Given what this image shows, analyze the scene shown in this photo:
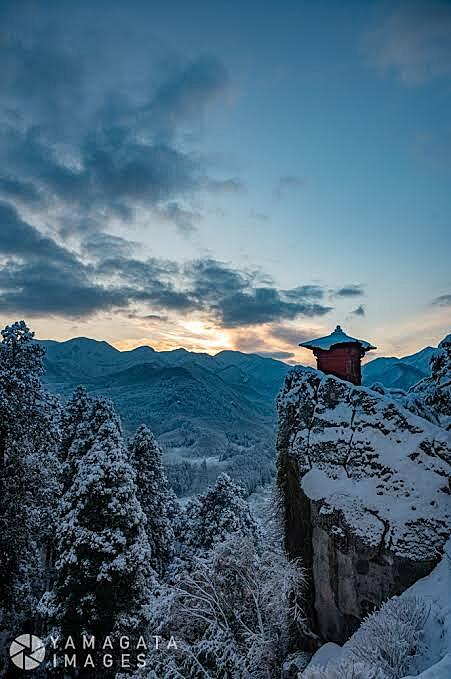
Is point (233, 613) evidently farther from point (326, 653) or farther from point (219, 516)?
point (219, 516)

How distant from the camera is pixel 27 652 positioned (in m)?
15.5

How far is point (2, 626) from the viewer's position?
49.7 ft

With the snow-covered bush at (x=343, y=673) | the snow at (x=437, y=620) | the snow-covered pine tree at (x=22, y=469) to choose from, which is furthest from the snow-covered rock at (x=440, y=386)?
the snow-covered pine tree at (x=22, y=469)

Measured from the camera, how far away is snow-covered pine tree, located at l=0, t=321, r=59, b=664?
14.6 meters

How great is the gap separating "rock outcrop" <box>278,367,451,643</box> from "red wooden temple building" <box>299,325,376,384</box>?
2364 mm

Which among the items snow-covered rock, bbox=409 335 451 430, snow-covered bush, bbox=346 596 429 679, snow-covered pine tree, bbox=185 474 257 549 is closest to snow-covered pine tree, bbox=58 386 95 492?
snow-covered pine tree, bbox=185 474 257 549

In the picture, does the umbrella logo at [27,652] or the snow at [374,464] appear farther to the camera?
the umbrella logo at [27,652]

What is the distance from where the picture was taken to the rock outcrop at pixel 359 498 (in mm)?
10578

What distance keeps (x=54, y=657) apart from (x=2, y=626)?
461cm

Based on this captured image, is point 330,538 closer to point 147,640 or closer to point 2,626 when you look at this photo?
point 147,640

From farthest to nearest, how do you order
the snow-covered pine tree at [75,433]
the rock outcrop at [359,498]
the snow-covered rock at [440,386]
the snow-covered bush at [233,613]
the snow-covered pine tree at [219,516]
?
the snow-covered pine tree at [219,516]
the snow-covered pine tree at [75,433]
the snow-covered rock at [440,386]
the snow-covered bush at [233,613]
the rock outcrop at [359,498]

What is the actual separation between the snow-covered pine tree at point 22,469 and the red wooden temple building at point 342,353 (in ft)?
37.6

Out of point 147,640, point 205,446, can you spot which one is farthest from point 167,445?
point 147,640

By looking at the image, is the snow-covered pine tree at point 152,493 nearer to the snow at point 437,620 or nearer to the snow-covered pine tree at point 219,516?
the snow-covered pine tree at point 219,516
